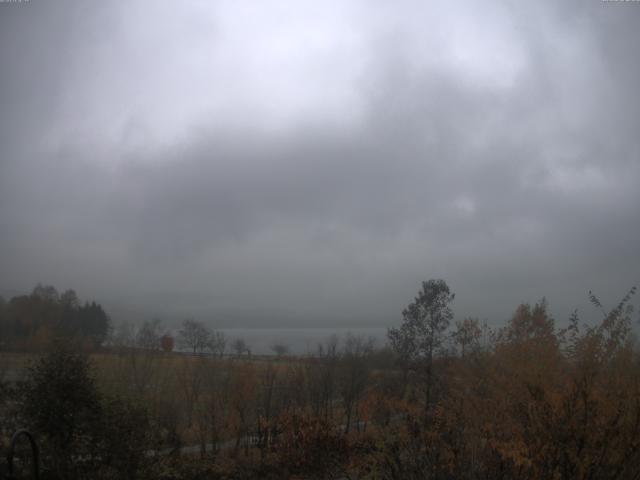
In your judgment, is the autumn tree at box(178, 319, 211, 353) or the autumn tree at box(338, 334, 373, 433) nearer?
the autumn tree at box(338, 334, 373, 433)

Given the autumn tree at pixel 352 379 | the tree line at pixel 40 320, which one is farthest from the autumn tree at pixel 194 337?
the autumn tree at pixel 352 379

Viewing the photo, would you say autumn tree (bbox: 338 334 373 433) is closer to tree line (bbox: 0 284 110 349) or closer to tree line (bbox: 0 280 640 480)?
tree line (bbox: 0 280 640 480)

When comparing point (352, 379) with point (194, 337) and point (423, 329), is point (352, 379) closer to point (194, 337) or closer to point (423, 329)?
point (423, 329)

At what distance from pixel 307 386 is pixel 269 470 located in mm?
10089

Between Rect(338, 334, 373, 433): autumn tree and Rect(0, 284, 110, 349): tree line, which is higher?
Rect(0, 284, 110, 349): tree line

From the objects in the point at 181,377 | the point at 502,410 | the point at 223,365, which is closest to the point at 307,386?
the point at 223,365

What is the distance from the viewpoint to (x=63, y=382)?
1154 cm

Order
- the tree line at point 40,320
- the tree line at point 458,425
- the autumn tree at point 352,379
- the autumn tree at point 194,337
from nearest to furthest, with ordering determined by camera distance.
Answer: the tree line at point 458,425
the tree line at point 40,320
the autumn tree at point 352,379
the autumn tree at point 194,337

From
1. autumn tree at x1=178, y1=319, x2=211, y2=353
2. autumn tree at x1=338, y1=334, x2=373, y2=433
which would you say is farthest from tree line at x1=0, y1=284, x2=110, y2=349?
autumn tree at x1=338, y1=334, x2=373, y2=433

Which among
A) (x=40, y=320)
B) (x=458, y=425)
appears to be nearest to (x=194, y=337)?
(x=40, y=320)

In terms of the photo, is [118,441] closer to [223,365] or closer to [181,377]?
[181,377]

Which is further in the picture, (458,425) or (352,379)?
(352,379)

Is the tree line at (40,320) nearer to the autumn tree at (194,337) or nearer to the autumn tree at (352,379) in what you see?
the autumn tree at (194,337)

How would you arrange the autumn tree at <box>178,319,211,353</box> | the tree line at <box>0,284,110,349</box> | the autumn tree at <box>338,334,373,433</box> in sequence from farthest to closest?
the autumn tree at <box>178,319,211,353</box>
the autumn tree at <box>338,334,373,433</box>
the tree line at <box>0,284,110,349</box>
